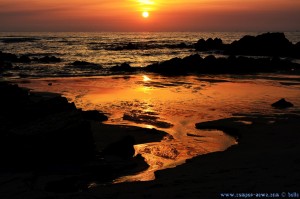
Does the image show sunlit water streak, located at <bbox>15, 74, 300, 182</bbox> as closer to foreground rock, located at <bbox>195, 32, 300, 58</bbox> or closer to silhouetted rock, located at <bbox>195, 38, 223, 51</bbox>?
foreground rock, located at <bbox>195, 32, 300, 58</bbox>

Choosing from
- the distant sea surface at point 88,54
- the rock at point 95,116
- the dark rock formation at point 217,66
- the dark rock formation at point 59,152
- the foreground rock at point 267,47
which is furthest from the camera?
the foreground rock at point 267,47

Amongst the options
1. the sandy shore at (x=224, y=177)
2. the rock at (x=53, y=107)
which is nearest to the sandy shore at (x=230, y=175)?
the sandy shore at (x=224, y=177)

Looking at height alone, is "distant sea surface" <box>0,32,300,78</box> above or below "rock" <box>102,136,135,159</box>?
below

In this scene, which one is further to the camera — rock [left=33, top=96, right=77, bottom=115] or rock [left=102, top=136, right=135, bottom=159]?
rock [left=33, top=96, right=77, bottom=115]

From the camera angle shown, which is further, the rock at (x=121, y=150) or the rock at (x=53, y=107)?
the rock at (x=53, y=107)

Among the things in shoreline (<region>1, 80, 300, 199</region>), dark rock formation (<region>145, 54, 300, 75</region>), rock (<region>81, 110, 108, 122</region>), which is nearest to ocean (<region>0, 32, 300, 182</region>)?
rock (<region>81, 110, 108, 122</region>)

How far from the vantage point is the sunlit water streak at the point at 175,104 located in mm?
10086

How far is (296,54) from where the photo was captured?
2244 inches

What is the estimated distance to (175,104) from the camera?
1711cm

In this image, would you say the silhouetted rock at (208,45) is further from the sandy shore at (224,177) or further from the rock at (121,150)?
the rock at (121,150)

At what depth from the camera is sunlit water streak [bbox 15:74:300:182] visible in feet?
33.1

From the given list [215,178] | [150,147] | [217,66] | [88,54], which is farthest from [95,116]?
[88,54]

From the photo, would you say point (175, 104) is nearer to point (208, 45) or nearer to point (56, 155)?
point (56, 155)

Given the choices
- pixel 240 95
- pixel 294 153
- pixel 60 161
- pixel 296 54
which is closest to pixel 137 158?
pixel 60 161
